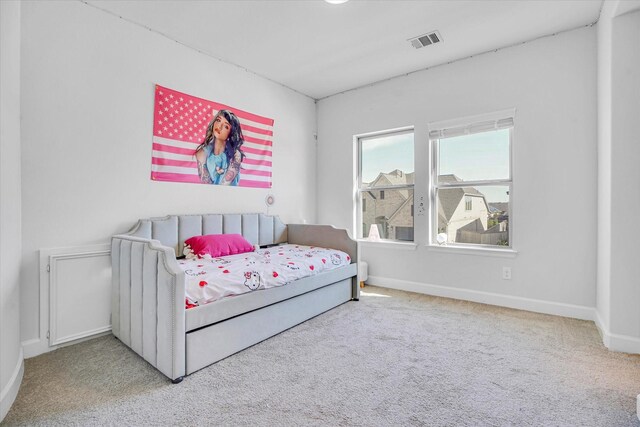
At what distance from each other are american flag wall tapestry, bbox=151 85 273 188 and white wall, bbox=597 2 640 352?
319 centimetres

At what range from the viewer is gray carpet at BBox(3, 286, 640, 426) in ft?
4.95

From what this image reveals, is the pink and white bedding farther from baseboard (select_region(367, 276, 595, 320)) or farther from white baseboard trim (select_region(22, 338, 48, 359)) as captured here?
white baseboard trim (select_region(22, 338, 48, 359))

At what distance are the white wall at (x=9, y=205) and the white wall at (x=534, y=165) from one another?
3421 millimetres

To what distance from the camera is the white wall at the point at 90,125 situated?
2.17m

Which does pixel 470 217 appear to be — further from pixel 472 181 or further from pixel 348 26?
pixel 348 26

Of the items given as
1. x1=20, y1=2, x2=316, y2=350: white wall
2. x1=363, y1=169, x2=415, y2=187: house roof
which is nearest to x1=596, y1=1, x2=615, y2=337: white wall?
x1=363, y1=169, x2=415, y2=187: house roof

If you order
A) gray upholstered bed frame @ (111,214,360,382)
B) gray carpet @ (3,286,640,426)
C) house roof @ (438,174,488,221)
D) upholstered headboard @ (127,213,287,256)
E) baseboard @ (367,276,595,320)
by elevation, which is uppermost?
house roof @ (438,174,488,221)

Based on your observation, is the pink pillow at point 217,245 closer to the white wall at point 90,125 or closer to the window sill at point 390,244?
the white wall at point 90,125

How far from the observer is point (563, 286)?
2.89 meters

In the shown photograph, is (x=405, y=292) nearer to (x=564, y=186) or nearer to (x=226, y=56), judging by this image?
(x=564, y=186)

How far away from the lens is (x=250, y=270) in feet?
7.59

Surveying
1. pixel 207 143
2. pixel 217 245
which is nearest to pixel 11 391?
pixel 217 245

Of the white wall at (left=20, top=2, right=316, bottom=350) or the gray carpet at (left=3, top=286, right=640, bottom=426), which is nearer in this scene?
the gray carpet at (left=3, top=286, right=640, bottom=426)

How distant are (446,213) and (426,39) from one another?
183 cm
